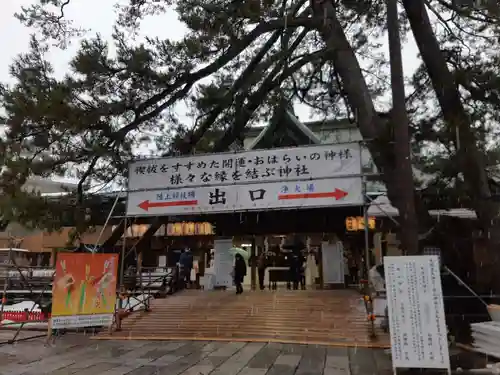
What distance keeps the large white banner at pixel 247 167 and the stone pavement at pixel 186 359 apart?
2.85m

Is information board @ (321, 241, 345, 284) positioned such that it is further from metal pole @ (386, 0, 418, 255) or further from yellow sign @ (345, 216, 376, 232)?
metal pole @ (386, 0, 418, 255)

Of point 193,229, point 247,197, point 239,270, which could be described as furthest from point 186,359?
point 193,229

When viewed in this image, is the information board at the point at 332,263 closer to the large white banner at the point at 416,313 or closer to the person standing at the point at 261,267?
the person standing at the point at 261,267

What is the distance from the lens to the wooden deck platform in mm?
7760

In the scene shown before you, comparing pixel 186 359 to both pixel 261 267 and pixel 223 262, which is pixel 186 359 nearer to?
pixel 223 262

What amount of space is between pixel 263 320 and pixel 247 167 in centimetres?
361

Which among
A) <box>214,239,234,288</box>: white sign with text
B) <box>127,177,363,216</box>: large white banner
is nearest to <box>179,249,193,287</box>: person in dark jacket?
<box>214,239,234,288</box>: white sign with text

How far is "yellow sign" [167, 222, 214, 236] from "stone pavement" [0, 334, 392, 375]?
8144 mm

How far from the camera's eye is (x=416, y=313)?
479 cm

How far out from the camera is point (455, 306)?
6770mm

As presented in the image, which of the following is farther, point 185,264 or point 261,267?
point 185,264

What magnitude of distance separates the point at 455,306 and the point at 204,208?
456cm

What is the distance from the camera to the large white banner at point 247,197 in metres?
6.78

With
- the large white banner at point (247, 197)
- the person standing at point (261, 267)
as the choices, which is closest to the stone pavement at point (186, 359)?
the large white banner at point (247, 197)
